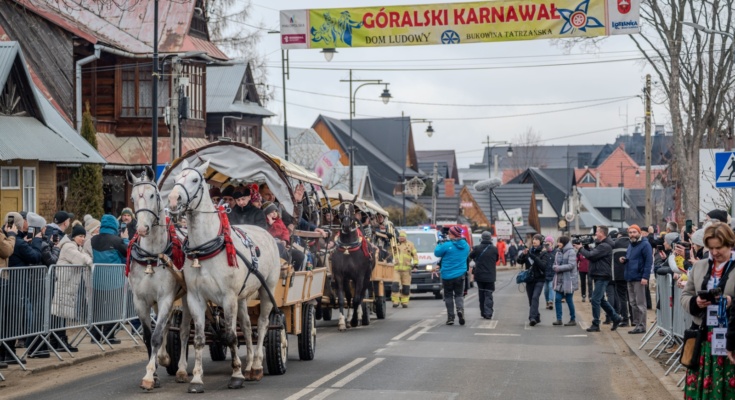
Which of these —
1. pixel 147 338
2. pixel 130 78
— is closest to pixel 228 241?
pixel 147 338

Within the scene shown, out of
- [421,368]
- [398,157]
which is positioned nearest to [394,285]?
[421,368]

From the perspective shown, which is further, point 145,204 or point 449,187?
point 449,187

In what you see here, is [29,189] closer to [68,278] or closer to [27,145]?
[27,145]

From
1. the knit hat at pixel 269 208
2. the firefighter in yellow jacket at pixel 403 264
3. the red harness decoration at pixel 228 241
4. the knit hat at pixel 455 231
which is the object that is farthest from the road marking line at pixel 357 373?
the firefighter in yellow jacket at pixel 403 264

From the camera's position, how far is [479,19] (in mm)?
23469

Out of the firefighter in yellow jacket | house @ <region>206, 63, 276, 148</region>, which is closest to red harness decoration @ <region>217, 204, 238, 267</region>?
the firefighter in yellow jacket

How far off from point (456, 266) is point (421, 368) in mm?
8151

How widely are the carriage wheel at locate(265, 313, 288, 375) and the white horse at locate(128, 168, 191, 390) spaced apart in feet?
3.90

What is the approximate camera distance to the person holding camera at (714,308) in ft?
32.2

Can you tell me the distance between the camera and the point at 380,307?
84.0 ft

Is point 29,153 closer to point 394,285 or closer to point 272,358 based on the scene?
point 394,285

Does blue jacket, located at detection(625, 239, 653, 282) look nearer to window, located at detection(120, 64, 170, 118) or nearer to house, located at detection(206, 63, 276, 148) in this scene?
window, located at detection(120, 64, 170, 118)

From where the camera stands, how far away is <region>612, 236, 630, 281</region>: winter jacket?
22.2 m

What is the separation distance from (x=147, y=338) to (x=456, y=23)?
39.4ft
